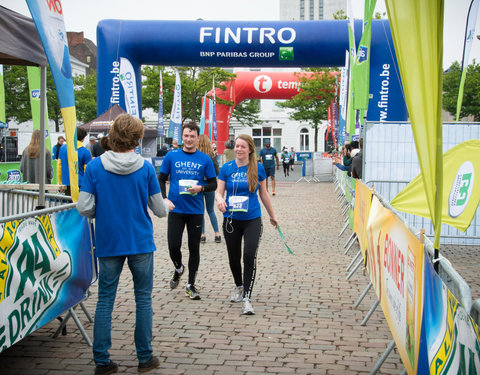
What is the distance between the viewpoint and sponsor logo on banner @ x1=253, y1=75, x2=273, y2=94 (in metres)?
32.9

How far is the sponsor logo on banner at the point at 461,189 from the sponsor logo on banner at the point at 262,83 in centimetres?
2781

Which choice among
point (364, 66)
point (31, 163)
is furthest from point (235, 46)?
point (31, 163)

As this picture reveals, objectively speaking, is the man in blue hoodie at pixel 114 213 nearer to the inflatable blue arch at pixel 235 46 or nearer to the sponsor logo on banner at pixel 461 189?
the sponsor logo on banner at pixel 461 189

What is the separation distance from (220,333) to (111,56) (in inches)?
449

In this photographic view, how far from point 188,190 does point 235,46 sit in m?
9.38

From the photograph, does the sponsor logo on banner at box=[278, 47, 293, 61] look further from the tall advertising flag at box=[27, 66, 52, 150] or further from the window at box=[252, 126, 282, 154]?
the window at box=[252, 126, 282, 154]

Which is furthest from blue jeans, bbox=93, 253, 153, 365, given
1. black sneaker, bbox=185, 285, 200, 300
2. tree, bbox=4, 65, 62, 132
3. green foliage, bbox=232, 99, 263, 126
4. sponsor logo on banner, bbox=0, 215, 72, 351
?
green foliage, bbox=232, 99, 263, 126

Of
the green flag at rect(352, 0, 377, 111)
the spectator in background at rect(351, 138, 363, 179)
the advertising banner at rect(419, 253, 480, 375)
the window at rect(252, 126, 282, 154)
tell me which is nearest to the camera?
the advertising banner at rect(419, 253, 480, 375)

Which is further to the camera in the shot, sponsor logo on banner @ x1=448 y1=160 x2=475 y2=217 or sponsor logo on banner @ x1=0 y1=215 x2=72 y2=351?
sponsor logo on banner @ x1=448 y1=160 x2=475 y2=217

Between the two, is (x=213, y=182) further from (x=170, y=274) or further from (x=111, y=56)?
(x=111, y=56)

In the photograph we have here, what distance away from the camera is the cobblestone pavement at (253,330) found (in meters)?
4.28

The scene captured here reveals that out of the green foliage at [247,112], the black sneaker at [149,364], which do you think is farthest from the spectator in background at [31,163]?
the green foliage at [247,112]

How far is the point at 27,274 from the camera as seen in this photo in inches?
151

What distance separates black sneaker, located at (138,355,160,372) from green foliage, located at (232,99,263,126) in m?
53.4
